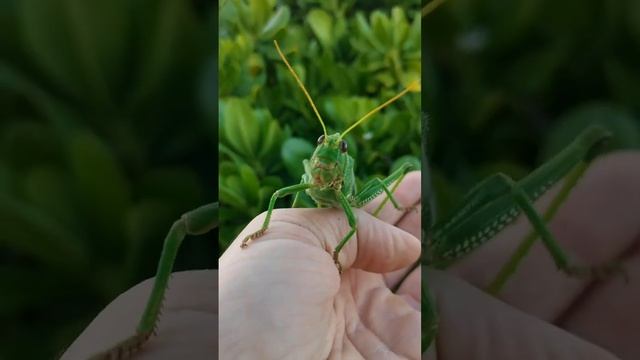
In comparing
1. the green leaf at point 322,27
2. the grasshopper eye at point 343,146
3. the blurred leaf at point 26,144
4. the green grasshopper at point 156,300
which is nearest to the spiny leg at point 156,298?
the green grasshopper at point 156,300

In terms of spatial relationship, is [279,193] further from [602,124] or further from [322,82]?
[602,124]

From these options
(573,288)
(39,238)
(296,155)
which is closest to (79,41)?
(39,238)

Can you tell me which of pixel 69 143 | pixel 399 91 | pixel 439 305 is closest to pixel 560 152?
pixel 439 305

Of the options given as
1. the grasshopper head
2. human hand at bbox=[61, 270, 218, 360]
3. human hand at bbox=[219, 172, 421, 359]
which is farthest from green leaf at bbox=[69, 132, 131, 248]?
the grasshopper head

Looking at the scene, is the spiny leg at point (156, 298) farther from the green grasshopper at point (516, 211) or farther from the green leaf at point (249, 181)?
the green grasshopper at point (516, 211)

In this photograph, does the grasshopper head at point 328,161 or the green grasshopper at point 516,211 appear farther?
the grasshopper head at point 328,161

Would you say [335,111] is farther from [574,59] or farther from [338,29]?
[574,59]
